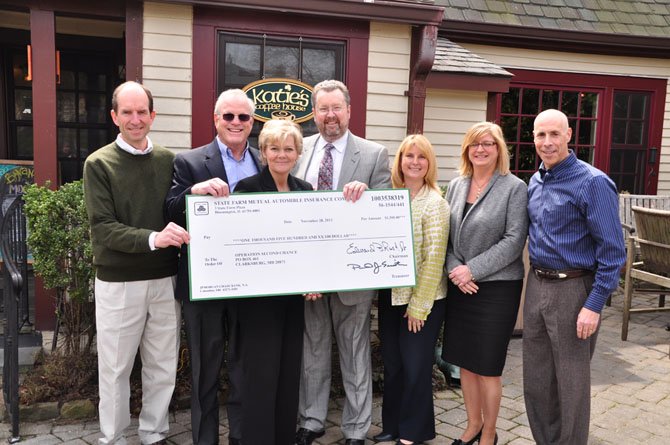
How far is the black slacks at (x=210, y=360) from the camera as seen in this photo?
310cm

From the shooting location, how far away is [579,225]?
2930mm

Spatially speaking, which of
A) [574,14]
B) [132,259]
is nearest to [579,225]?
[132,259]

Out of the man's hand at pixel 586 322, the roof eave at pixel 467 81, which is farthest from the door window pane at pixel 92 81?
the man's hand at pixel 586 322

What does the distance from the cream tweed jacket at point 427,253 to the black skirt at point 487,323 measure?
18 centimetres

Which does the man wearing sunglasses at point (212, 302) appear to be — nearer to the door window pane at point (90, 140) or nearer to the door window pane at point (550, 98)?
the door window pane at point (90, 140)

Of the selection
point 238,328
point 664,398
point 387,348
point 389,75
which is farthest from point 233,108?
point 664,398

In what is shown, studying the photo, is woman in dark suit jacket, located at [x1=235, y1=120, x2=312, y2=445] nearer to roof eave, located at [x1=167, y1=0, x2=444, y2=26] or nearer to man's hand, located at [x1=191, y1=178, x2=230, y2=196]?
man's hand, located at [x1=191, y1=178, x2=230, y2=196]

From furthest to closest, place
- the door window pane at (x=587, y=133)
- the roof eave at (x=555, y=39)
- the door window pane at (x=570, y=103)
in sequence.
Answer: the door window pane at (x=587, y=133), the door window pane at (x=570, y=103), the roof eave at (x=555, y=39)

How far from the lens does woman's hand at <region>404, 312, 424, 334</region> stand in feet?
10.8

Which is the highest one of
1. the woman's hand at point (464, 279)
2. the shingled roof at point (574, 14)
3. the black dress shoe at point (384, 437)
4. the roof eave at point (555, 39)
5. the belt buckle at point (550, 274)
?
the shingled roof at point (574, 14)

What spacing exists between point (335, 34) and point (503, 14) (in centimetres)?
364

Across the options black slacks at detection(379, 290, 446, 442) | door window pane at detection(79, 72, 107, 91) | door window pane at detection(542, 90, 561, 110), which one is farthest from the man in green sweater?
door window pane at detection(542, 90, 561, 110)

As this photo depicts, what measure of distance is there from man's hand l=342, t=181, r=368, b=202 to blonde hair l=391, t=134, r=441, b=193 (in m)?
0.30

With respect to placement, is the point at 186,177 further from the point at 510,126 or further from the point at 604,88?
the point at 604,88
